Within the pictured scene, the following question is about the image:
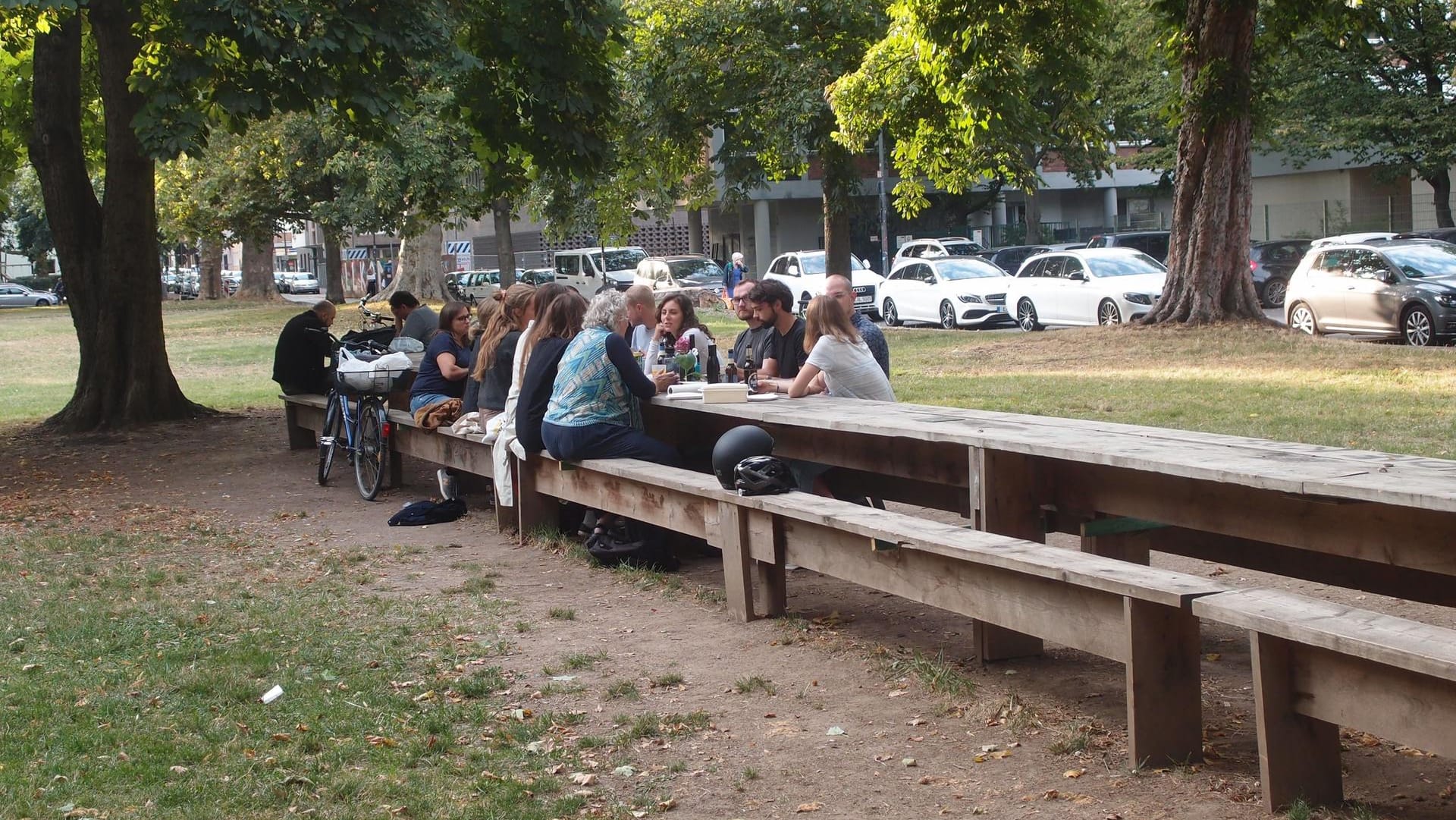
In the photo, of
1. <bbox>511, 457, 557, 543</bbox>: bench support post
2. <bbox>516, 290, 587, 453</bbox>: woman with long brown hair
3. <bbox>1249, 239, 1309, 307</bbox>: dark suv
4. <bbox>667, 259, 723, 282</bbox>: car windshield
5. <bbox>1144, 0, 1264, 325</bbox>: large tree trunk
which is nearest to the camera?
<bbox>516, 290, 587, 453</bbox>: woman with long brown hair

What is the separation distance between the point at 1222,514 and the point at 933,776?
158 centimetres

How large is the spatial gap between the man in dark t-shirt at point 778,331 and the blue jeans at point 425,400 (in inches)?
104

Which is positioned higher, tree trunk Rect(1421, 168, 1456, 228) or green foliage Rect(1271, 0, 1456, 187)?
green foliage Rect(1271, 0, 1456, 187)

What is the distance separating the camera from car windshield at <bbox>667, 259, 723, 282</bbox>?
4128 cm

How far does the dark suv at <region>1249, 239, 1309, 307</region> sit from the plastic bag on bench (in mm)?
24271

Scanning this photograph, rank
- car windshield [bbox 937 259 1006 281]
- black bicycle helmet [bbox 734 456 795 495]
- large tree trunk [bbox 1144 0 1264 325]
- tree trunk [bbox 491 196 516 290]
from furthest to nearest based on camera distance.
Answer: tree trunk [bbox 491 196 516 290]
car windshield [bbox 937 259 1006 281]
large tree trunk [bbox 1144 0 1264 325]
black bicycle helmet [bbox 734 456 795 495]

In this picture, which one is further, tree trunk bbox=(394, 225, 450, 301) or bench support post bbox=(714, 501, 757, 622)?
tree trunk bbox=(394, 225, 450, 301)

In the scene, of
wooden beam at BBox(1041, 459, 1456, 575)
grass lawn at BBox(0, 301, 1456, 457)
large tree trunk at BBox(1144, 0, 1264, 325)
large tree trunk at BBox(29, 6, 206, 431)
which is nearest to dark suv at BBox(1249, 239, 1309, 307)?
grass lawn at BBox(0, 301, 1456, 457)

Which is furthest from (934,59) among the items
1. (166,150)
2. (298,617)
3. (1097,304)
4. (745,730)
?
(745,730)

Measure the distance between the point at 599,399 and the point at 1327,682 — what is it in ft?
16.9

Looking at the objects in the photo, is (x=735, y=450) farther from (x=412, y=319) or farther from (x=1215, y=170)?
(x=1215, y=170)

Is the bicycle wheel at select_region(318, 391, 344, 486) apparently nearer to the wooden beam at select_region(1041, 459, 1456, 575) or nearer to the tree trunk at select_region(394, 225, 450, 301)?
the wooden beam at select_region(1041, 459, 1456, 575)

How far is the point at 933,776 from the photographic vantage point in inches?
189

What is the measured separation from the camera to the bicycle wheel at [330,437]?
474 inches
